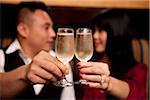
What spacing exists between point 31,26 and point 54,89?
0.25 metres

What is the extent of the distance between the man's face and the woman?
0.17 meters

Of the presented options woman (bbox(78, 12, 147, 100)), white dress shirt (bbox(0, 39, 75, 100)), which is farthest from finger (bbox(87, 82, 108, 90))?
white dress shirt (bbox(0, 39, 75, 100))

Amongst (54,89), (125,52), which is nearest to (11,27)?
(54,89)

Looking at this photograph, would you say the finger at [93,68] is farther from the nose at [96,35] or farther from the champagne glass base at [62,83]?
the nose at [96,35]

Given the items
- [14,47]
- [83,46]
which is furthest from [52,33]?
[83,46]

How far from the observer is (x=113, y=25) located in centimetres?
146

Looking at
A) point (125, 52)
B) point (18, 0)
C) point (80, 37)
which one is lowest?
point (125, 52)

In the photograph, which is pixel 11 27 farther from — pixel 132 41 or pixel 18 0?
pixel 132 41

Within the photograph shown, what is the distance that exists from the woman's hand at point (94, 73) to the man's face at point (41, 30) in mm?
294

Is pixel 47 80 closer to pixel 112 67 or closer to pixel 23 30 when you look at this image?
pixel 23 30

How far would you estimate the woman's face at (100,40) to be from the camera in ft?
3.89

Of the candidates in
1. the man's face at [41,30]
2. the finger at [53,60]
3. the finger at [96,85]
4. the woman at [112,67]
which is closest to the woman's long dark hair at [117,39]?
the woman at [112,67]

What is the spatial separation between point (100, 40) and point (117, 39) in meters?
0.27

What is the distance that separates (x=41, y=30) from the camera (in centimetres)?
116
